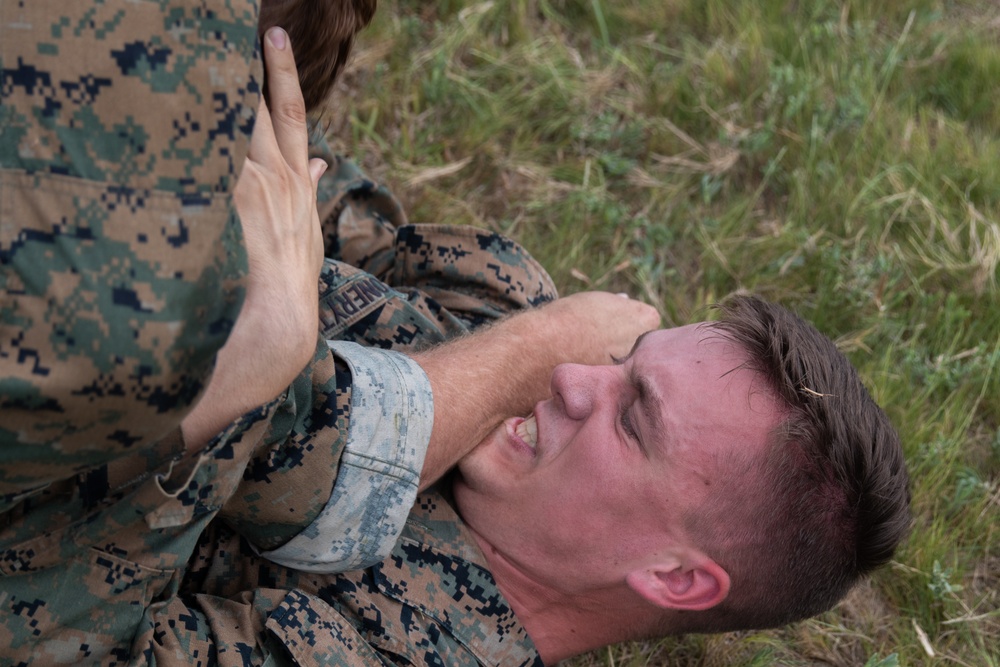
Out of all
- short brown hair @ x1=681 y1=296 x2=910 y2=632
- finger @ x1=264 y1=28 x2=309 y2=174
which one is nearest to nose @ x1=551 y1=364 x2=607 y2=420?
short brown hair @ x1=681 y1=296 x2=910 y2=632

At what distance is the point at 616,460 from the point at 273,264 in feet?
3.58

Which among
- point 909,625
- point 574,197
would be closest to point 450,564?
point 909,625

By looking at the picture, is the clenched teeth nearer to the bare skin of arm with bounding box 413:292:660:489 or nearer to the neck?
the bare skin of arm with bounding box 413:292:660:489

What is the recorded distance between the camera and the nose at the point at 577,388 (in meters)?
2.76

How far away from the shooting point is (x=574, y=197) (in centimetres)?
416

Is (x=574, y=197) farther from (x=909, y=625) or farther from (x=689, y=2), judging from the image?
(x=909, y=625)

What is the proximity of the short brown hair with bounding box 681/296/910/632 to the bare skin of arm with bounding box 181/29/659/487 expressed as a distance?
69 centimetres

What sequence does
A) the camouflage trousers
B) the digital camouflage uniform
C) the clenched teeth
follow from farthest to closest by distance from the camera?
the clenched teeth
the camouflage trousers
the digital camouflage uniform

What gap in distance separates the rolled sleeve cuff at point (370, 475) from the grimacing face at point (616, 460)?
0.35 m

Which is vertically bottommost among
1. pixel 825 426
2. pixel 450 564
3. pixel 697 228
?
pixel 450 564

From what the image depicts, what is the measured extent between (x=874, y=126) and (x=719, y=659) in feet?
8.39

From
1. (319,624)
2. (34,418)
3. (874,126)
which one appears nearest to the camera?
(34,418)

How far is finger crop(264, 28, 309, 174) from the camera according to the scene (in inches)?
87.4

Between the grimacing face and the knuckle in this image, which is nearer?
the knuckle
